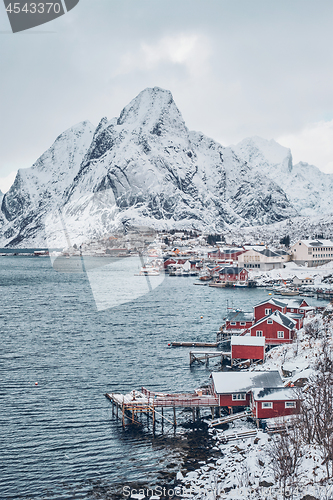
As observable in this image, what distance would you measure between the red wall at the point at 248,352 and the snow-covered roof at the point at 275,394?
7.71 meters

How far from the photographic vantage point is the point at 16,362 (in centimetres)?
2706

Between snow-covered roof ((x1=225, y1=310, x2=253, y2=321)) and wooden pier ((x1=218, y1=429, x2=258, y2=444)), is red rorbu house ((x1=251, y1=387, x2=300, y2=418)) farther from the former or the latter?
snow-covered roof ((x1=225, y1=310, x2=253, y2=321))

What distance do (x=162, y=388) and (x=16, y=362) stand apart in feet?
32.3

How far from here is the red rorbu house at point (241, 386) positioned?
1898cm

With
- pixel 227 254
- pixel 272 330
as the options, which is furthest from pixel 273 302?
pixel 227 254

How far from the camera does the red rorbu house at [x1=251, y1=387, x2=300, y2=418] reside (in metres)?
17.6

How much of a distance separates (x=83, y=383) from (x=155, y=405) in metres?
5.59

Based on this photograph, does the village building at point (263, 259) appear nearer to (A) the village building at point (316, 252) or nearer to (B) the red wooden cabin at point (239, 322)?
(A) the village building at point (316, 252)

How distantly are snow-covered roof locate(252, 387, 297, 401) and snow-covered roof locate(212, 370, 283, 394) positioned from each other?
2.02 ft

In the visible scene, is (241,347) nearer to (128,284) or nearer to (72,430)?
(72,430)

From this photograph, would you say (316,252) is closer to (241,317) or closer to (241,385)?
(241,317)

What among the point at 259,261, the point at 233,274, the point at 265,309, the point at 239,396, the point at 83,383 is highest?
the point at 259,261

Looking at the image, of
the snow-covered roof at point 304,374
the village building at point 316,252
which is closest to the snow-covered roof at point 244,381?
the snow-covered roof at point 304,374

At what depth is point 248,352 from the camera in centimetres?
2600
